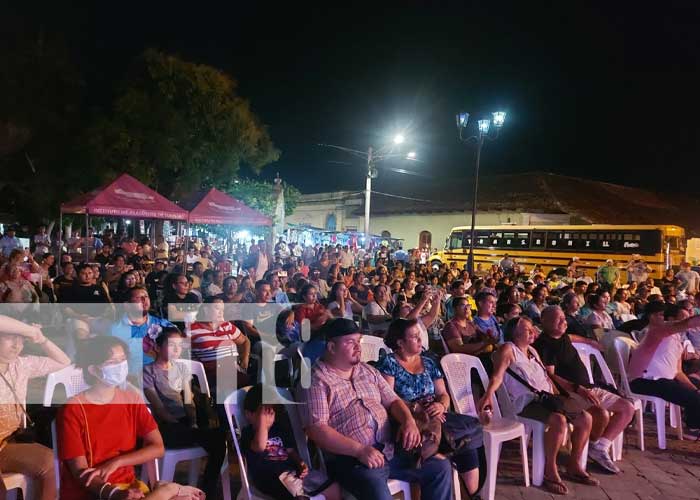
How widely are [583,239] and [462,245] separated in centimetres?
527

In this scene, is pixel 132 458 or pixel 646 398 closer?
pixel 132 458

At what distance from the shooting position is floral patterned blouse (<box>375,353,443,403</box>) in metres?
3.32

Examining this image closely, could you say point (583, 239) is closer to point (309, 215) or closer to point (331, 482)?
point (331, 482)

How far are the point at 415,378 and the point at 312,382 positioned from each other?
0.82m

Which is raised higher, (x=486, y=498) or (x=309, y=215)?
(x=309, y=215)

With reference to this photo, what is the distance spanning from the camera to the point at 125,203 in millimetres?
8734

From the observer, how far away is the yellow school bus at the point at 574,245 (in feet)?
60.3

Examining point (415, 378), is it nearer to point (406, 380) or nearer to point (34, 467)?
point (406, 380)

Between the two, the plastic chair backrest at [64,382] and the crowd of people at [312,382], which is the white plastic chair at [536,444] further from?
the plastic chair backrest at [64,382]

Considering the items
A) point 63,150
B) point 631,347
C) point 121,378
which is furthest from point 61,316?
point 63,150

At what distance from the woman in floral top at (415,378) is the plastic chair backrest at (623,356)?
7.56ft

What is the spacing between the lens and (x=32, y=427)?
2.88 m

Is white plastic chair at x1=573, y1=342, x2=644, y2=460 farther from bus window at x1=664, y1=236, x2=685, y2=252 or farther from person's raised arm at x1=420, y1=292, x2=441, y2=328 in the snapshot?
bus window at x1=664, y1=236, x2=685, y2=252

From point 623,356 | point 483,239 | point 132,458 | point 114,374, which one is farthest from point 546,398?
point 483,239
